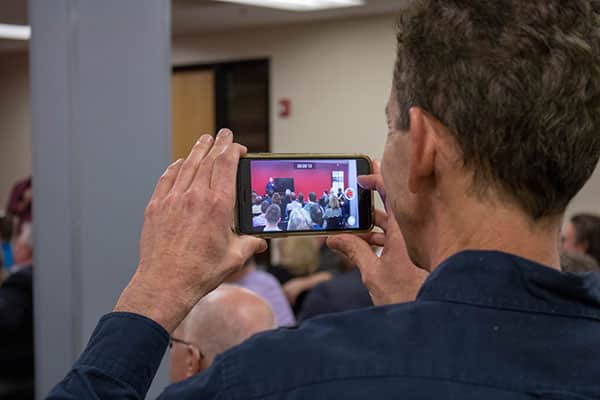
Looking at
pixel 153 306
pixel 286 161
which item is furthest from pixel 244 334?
pixel 153 306

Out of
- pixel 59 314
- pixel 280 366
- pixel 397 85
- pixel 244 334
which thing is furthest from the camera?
pixel 59 314

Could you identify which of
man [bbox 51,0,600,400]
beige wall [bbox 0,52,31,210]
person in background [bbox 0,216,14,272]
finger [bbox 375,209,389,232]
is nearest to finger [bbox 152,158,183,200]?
man [bbox 51,0,600,400]

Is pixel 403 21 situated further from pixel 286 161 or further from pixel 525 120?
pixel 286 161

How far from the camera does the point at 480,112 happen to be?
77cm

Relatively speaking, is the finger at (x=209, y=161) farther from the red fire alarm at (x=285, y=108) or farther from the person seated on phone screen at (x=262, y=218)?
the red fire alarm at (x=285, y=108)

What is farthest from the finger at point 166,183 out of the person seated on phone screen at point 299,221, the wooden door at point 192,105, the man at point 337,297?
the wooden door at point 192,105

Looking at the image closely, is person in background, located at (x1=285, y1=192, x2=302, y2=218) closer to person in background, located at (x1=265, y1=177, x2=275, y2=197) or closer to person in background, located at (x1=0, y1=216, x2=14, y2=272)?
person in background, located at (x1=265, y1=177, x2=275, y2=197)

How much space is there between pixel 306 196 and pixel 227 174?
0.82ft

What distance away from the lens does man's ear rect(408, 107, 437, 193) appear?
2.62 ft

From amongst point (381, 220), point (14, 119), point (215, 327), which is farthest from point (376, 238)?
point (14, 119)

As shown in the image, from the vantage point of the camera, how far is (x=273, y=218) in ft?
3.73

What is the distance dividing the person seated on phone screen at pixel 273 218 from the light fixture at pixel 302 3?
5445mm

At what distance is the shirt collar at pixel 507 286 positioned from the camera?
758 mm

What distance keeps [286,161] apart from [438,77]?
1.28 ft
